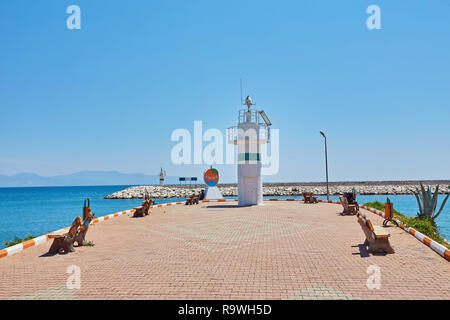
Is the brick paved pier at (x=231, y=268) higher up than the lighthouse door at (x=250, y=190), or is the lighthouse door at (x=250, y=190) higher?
the lighthouse door at (x=250, y=190)

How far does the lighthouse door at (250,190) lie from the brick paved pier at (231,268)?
463 inches

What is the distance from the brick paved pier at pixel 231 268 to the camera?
611 centimetres

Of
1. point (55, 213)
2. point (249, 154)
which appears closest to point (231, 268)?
point (249, 154)

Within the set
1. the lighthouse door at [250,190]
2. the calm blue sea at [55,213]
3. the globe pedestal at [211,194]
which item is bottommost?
the calm blue sea at [55,213]

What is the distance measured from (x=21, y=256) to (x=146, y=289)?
5673mm

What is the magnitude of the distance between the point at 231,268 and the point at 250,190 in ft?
56.9

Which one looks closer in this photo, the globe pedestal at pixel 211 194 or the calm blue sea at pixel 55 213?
the calm blue sea at pixel 55 213

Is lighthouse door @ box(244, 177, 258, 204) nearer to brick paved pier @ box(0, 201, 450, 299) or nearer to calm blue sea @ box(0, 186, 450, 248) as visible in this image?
brick paved pier @ box(0, 201, 450, 299)

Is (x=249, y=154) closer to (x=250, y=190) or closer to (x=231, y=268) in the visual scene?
(x=250, y=190)

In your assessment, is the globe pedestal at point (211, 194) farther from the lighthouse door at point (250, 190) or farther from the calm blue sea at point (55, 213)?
the calm blue sea at point (55, 213)

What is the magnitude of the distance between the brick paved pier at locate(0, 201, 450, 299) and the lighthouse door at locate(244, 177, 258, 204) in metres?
11.8

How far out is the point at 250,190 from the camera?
25.0 metres

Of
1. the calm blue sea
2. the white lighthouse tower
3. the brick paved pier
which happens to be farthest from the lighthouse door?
the calm blue sea

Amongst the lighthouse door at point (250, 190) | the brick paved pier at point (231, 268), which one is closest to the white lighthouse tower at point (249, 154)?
the lighthouse door at point (250, 190)
